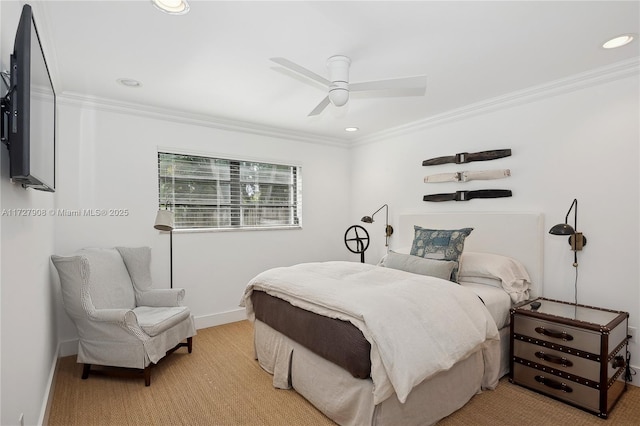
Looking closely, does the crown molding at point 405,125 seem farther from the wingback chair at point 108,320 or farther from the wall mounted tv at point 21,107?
the wall mounted tv at point 21,107

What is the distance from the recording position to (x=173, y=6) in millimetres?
1886

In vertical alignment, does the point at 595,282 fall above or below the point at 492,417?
above

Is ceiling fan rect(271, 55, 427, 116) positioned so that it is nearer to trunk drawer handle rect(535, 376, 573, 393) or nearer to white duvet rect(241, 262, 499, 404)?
white duvet rect(241, 262, 499, 404)

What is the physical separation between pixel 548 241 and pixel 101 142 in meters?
4.40

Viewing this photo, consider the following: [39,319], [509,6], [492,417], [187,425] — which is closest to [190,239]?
[39,319]

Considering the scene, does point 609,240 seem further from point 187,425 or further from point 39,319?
point 39,319

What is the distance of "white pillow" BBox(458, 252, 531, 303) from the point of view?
9.44ft

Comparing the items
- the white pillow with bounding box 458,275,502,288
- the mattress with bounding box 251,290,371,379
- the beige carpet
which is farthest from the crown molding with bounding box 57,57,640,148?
the beige carpet

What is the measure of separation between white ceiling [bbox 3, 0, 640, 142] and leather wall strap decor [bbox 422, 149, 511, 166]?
55cm

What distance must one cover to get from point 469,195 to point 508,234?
1.96 feet

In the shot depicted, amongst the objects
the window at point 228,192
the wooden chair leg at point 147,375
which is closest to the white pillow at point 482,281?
the window at point 228,192

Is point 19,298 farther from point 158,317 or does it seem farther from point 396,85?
point 396,85

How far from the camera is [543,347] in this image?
8.18 feet

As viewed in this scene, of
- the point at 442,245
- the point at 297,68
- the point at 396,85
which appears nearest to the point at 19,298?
the point at 297,68
